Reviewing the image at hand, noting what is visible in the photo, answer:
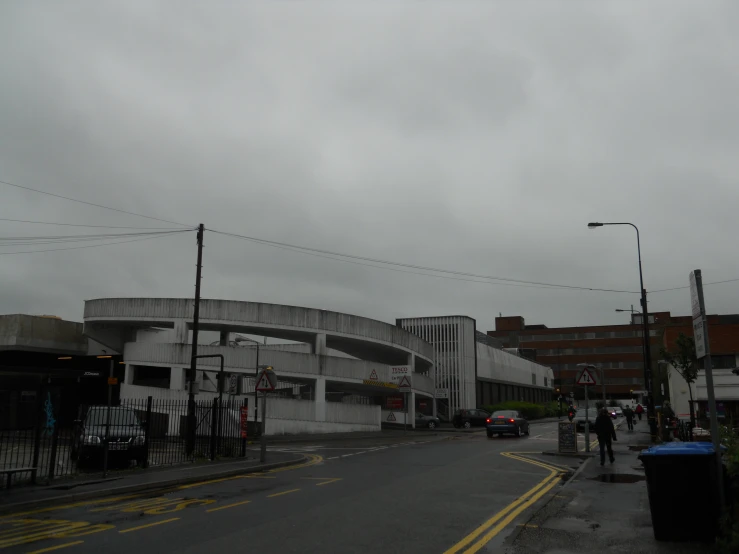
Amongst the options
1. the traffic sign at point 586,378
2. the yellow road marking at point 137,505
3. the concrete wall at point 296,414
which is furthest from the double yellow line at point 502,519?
the concrete wall at point 296,414

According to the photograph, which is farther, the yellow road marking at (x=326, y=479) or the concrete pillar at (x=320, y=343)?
the concrete pillar at (x=320, y=343)

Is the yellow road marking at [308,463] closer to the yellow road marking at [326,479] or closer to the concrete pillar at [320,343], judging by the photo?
the yellow road marking at [326,479]

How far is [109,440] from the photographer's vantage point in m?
16.9

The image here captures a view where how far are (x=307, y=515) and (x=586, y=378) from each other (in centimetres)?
1342

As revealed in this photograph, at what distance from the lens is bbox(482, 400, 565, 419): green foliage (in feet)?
191

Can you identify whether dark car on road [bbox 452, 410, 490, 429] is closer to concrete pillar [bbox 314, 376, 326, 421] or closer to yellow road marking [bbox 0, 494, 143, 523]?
concrete pillar [bbox 314, 376, 326, 421]

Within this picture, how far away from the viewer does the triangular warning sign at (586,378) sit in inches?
825

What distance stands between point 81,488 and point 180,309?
22.7m

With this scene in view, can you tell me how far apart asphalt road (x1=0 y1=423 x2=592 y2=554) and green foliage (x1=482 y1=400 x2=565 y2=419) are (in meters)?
40.5

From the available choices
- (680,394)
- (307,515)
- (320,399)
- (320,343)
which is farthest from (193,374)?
(680,394)

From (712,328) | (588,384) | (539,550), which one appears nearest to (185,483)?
(539,550)

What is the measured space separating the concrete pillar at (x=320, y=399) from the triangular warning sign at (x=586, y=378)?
18.5 m

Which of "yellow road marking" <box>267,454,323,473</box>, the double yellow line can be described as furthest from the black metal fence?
the double yellow line

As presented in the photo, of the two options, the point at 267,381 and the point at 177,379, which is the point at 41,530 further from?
the point at 177,379
